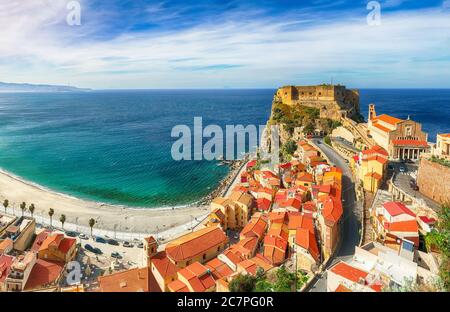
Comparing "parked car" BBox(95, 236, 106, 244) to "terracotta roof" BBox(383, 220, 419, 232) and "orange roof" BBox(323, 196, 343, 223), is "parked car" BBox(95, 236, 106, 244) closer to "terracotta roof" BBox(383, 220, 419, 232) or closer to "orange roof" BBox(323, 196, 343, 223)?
"orange roof" BBox(323, 196, 343, 223)

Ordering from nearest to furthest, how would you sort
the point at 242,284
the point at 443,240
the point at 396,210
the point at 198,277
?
the point at 242,284 → the point at 443,240 → the point at 198,277 → the point at 396,210

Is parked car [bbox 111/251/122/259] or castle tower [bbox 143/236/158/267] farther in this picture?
parked car [bbox 111/251/122/259]

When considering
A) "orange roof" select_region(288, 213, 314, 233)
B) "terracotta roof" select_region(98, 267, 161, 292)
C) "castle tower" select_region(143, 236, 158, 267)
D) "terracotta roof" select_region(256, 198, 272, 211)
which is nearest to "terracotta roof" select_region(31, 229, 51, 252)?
"terracotta roof" select_region(98, 267, 161, 292)

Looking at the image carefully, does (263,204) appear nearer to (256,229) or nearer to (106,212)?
(256,229)

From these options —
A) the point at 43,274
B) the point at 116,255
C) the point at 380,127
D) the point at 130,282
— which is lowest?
the point at 116,255

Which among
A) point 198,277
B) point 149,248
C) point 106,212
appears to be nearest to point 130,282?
point 149,248
